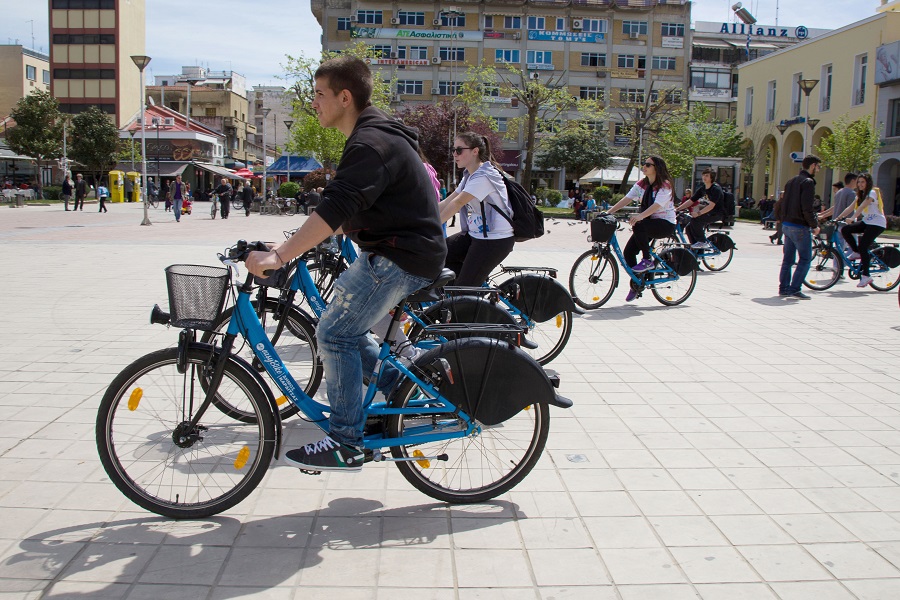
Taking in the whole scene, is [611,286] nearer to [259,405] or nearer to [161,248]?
[259,405]

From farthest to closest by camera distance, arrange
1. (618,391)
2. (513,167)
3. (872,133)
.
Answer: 1. (513,167)
2. (872,133)
3. (618,391)

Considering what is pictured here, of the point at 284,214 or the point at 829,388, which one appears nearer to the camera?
the point at 829,388

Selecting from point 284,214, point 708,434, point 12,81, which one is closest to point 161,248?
point 708,434

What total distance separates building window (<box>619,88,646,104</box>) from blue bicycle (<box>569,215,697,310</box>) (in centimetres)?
6311

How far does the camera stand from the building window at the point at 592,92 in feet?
228

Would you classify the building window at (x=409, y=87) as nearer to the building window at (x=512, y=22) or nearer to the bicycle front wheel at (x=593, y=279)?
the building window at (x=512, y=22)

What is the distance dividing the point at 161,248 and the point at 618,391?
13.4 m

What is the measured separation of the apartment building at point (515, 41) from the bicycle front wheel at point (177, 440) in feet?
218

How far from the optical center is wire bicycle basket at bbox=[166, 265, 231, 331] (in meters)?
3.39

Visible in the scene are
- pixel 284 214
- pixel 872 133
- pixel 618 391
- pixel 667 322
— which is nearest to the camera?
pixel 618 391

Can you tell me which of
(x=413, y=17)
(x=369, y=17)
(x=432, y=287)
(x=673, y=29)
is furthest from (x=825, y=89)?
(x=432, y=287)

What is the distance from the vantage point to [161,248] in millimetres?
16984

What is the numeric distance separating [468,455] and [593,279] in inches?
247

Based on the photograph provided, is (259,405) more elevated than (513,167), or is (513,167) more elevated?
(513,167)
